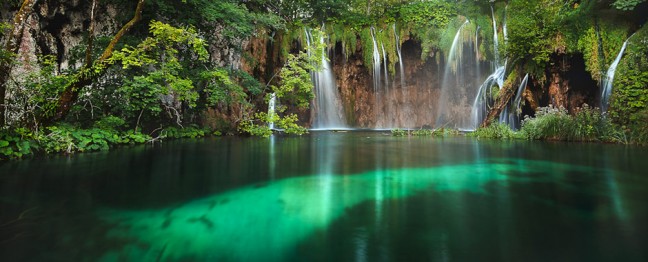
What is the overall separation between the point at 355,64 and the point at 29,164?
676 inches

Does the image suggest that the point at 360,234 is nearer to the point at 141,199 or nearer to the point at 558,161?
the point at 141,199

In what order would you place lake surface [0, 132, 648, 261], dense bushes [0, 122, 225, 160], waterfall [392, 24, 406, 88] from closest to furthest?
lake surface [0, 132, 648, 261], dense bushes [0, 122, 225, 160], waterfall [392, 24, 406, 88]

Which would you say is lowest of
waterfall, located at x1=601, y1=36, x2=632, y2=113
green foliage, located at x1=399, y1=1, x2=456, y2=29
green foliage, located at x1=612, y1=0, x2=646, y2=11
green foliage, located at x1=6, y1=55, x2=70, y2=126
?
green foliage, located at x1=6, y1=55, x2=70, y2=126

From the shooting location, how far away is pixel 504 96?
14.5m

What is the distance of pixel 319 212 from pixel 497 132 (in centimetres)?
1209

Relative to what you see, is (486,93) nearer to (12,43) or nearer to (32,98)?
(32,98)

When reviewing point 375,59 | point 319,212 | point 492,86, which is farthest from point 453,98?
point 319,212

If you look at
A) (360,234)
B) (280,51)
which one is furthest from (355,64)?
(360,234)

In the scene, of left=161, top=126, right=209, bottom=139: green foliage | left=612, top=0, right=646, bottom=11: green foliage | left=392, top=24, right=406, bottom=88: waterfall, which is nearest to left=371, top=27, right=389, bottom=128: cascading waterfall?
left=392, top=24, right=406, bottom=88: waterfall

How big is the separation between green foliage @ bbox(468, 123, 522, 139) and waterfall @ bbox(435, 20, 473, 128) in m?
→ 5.06

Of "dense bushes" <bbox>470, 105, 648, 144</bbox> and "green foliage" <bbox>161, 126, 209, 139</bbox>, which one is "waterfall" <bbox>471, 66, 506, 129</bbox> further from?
"green foliage" <bbox>161, 126, 209, 139</bbox>

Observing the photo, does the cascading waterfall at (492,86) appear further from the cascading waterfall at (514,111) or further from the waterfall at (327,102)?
the waterfall at (327,102)

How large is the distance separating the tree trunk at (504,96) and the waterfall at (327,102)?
30.3ft

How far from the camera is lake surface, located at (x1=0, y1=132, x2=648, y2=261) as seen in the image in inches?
94.0
